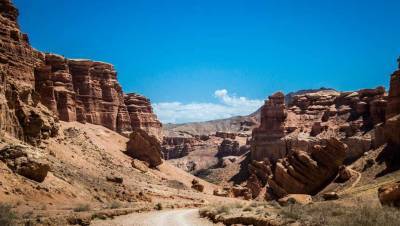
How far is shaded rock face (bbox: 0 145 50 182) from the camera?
24594mm

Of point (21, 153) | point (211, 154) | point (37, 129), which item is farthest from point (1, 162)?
point (211, 154)

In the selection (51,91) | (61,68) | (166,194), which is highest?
(61,68)

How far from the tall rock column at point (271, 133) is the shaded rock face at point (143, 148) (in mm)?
21646

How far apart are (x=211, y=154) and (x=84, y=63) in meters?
61.6

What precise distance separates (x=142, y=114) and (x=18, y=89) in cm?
4771

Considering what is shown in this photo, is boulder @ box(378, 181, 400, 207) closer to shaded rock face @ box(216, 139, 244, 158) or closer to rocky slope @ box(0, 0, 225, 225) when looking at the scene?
rocky slope @ box(0, 0, 225, 225)

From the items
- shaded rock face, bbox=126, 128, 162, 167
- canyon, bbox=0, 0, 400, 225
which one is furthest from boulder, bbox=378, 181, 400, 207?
shaded rock face, bbox=126, 128, 162, 167

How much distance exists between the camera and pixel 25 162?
25.0 m

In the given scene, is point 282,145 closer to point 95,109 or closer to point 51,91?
point 95,109

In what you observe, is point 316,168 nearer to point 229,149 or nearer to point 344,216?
point 344,216

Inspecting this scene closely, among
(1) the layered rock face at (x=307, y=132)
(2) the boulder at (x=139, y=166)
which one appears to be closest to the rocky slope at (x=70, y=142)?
(2) the boulder at (x=139, y=166)

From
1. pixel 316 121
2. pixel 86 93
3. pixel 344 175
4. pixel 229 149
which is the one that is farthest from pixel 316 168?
pixel 229 149

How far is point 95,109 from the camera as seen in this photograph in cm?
6850

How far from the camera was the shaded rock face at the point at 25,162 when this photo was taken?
80.7 ft
